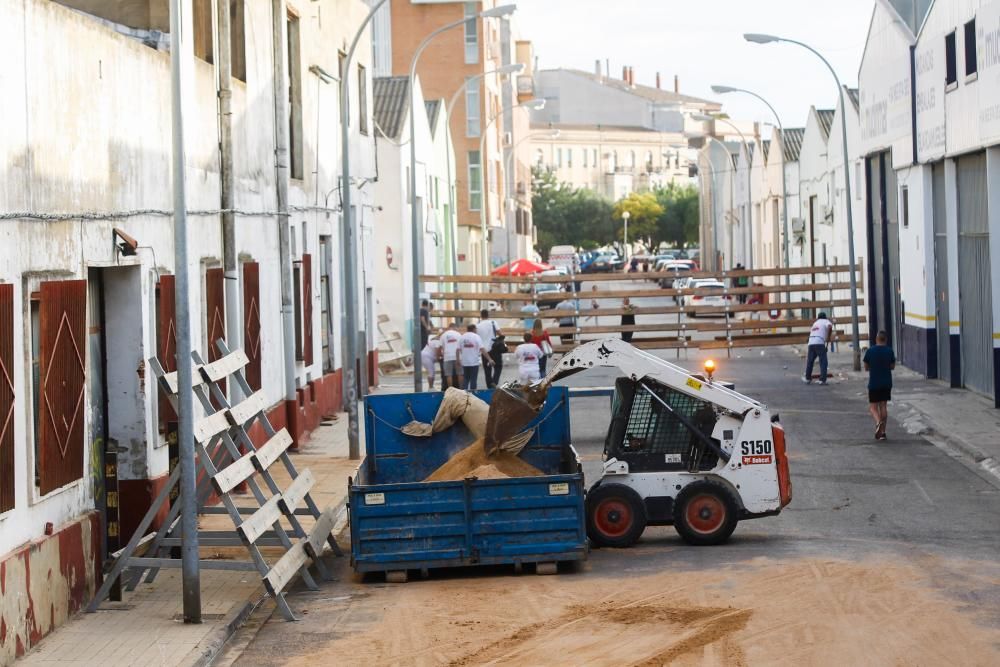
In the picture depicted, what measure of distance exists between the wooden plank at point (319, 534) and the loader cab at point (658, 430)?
9.72ft

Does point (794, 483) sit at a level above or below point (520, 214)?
below

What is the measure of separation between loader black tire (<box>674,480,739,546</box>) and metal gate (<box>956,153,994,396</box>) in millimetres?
13924

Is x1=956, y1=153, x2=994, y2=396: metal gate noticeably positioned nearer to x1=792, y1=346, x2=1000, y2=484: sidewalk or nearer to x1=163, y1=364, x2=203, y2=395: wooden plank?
x1=792, y1=346, x2=1000, y2=484: sidewalk

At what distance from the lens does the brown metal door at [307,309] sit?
88.0 ft

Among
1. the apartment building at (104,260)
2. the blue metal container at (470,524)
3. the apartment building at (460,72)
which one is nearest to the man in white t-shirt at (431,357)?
the apartment building at (104,260)

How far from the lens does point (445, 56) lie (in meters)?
72.6

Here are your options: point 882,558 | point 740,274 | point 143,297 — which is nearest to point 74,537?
point 143,297

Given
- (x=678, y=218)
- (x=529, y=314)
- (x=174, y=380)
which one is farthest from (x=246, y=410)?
(x=678, y=218)

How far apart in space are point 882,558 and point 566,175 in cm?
12605

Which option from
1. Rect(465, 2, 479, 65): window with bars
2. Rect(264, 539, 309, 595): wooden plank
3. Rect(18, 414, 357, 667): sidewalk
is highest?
Rect(465, 2, 479, 65): window with bars

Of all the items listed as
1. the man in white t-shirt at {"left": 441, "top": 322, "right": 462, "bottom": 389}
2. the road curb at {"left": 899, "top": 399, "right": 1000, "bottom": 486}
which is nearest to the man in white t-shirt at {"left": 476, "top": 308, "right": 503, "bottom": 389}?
the man in white t-shirt at {"left": 441, "top": 322, "right": 462, "bottom": 389}

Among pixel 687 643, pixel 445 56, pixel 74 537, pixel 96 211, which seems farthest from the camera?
pixel 445 56

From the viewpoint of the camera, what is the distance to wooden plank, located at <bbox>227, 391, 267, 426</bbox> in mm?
13778

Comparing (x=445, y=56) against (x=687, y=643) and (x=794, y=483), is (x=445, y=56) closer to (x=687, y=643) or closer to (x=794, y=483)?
(x=794, y=483)
